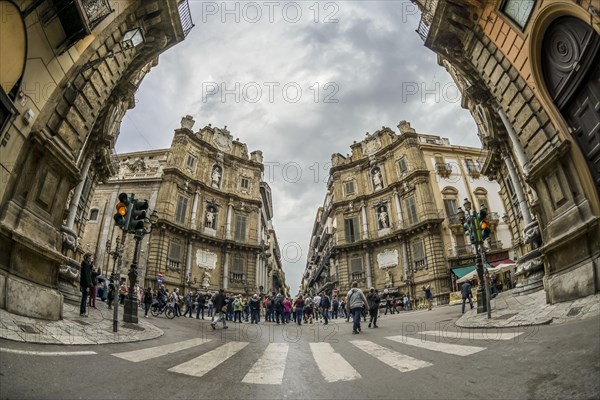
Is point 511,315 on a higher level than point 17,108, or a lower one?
lower

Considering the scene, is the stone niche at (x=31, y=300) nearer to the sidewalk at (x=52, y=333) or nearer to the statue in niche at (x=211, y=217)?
the sidewalk at (x=52, y=333)

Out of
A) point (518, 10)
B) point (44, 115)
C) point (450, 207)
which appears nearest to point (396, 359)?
point (44, 115)

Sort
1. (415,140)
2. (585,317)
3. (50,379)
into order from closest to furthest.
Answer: (50,379), (585,317), (415,140)

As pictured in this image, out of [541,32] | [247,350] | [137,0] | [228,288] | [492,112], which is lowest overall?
[247,350]

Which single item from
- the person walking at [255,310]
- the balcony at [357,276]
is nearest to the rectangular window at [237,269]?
the balcony at [357,276]

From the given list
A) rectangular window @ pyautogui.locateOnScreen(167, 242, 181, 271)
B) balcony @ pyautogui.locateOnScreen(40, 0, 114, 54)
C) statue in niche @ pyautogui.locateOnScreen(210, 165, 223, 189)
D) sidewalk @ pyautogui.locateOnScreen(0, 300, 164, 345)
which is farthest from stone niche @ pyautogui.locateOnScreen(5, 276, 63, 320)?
statue in niche @ pyautogui.locateOnScreen(210, 165, 223, 189)

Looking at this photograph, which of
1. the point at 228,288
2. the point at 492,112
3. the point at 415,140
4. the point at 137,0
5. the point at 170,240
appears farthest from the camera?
the point at 415,140

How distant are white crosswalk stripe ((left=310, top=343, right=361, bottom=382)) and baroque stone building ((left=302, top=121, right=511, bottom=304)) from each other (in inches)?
943

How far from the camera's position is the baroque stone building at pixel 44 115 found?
5863 mm

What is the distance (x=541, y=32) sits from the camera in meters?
7.64

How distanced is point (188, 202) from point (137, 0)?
2254 centimetres

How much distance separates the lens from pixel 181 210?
29406 millimetres

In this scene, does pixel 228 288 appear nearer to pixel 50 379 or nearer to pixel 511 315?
pixel 511 315

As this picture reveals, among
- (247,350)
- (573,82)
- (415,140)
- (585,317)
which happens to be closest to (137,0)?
(247,350)
